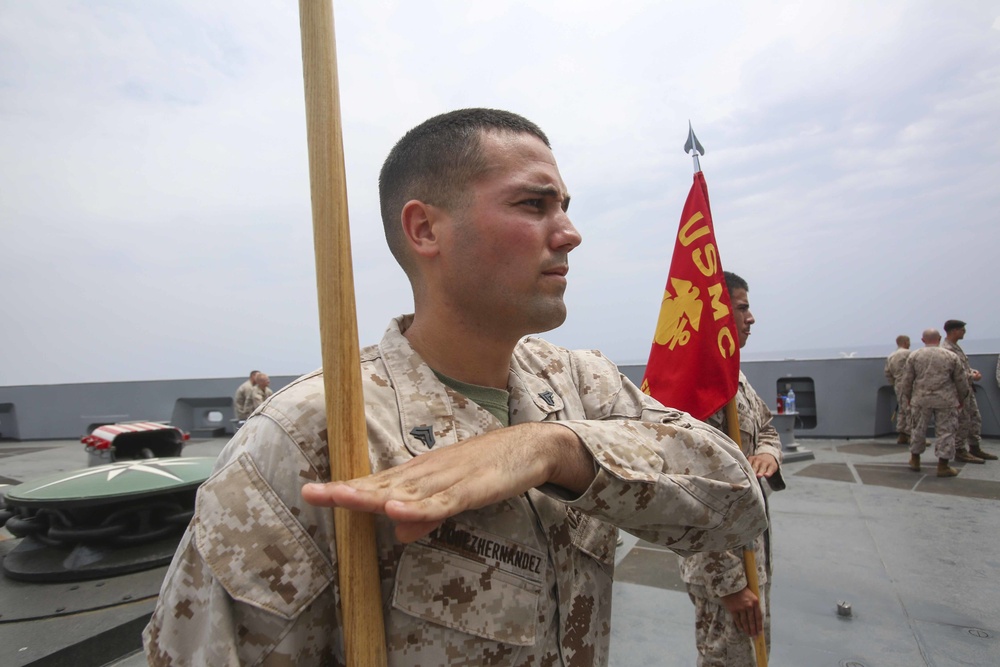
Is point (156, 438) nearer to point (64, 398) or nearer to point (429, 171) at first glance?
point (429, 171)

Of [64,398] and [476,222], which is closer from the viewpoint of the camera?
[476,222]

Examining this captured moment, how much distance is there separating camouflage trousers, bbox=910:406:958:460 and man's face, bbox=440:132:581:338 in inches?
328

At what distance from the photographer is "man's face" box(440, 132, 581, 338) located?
1.18 meters

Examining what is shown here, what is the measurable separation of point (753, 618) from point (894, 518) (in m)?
4.30

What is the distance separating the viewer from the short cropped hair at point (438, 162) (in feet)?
4.11

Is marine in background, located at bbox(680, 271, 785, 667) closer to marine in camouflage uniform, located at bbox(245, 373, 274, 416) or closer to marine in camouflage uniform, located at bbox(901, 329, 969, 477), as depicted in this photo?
marine in camouflage uniform, located at bbox(901, 329, 969, 477)

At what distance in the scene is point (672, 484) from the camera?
1.10 m

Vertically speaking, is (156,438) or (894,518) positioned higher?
(156,438)

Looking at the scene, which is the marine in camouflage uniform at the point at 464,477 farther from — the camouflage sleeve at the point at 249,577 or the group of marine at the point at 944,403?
the group of marine at the point at 944,403

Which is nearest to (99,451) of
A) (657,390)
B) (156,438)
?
(156,438)

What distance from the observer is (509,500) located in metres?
1.09

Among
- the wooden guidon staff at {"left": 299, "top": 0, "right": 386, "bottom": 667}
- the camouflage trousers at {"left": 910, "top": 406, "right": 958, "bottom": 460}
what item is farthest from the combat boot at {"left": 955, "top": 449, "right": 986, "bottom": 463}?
the wooden guidon staff at {"left": 299, "top": 0, "right": 386, "bottom": 667}

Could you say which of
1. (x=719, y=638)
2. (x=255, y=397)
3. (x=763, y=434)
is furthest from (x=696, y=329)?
(x=255, y=397)

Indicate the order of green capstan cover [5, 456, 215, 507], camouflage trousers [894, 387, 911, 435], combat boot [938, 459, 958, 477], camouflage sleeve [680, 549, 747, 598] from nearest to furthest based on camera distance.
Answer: camouflage sleeve [680, 549, 747, 598], green capstan cover [5, 456, 215, 507], combat boot [938, 459, 958, 477], camouflage trousers [894, 387, 911, 435]
